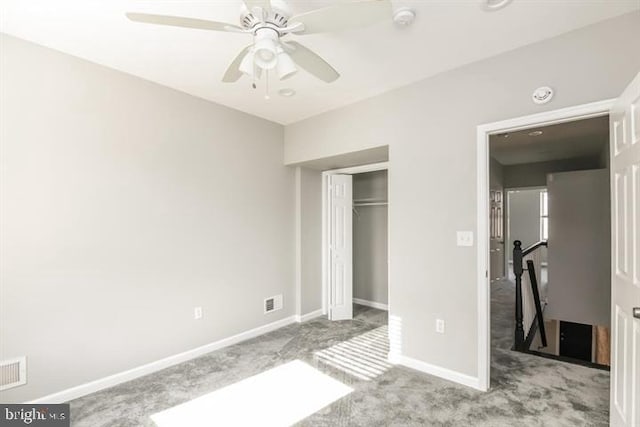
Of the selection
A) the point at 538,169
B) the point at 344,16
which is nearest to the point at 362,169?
the point at 344,16

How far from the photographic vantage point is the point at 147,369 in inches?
109

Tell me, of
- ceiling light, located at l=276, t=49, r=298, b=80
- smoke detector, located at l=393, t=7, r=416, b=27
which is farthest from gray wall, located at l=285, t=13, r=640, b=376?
ceiling light, located at l=276, t=49, r=298, b=80

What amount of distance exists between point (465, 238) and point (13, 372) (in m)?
3.48

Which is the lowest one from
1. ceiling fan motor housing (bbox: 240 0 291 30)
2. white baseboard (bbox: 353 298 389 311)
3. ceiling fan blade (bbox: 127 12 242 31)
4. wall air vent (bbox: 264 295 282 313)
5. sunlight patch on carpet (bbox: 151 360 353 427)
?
white baseboard (bbox: 353 298 389 311)

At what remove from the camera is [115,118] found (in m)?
2.62

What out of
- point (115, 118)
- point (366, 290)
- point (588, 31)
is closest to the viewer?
point (588, 31)

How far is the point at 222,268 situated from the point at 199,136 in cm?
144

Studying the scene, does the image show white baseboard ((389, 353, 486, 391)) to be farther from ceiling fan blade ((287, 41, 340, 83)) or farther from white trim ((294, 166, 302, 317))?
ceiling fan blade ((287, 41, 340, 83))

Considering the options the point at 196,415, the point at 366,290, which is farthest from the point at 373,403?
the point at 366,290

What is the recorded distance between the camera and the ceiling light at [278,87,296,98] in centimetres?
304

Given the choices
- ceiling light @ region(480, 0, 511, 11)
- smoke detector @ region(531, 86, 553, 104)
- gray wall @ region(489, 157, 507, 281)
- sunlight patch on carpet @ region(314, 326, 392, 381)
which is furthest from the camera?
gray wall @ region(489, 157, 507, 281)

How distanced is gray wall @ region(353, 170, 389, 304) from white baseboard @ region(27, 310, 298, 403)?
68.9 inches

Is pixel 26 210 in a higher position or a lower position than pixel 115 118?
lower

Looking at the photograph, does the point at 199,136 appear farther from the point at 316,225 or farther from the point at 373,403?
the point at 373,403
